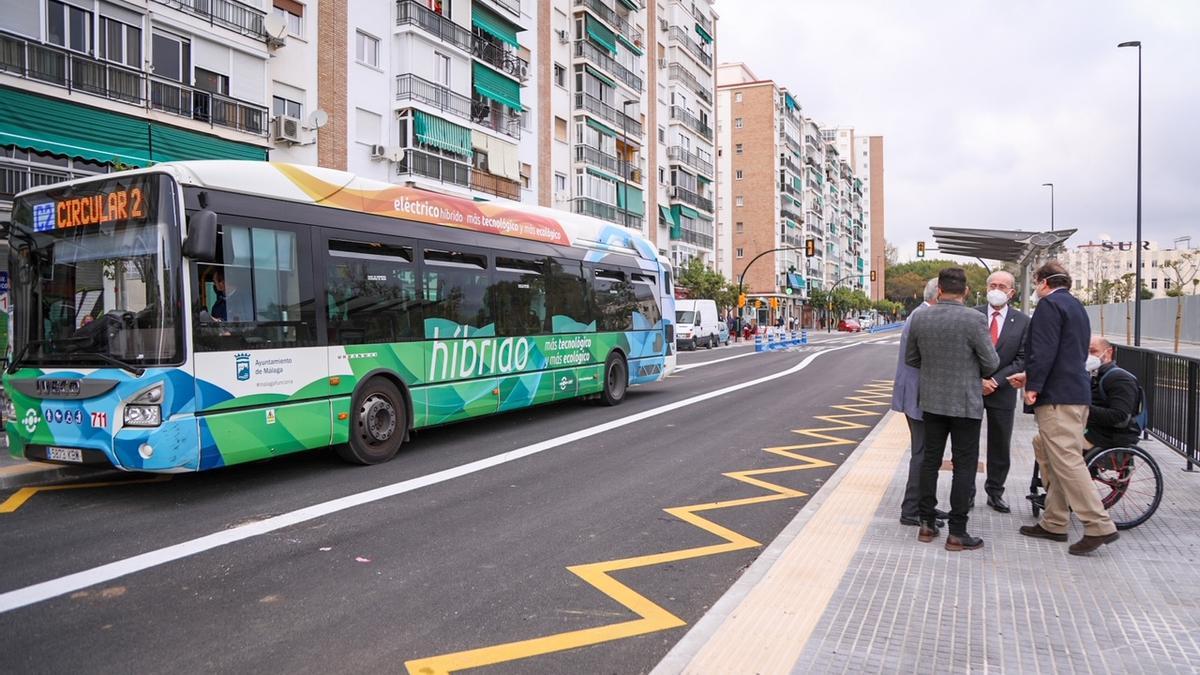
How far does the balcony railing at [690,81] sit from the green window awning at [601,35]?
12.0m

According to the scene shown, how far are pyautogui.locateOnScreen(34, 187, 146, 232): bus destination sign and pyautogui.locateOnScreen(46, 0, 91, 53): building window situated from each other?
43.7 ft

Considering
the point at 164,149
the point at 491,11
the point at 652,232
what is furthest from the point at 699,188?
the point at 164,149

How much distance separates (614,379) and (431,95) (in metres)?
18.3

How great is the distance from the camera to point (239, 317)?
6.90 meters

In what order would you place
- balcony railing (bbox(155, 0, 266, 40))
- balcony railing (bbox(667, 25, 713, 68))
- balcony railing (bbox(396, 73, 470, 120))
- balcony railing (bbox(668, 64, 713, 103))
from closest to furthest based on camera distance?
balcony railing (bbox(155, 0, 266, 40)) < balcony railing (bbox(396, 73, 470, 120)) < balcony railing (bbox(668, 64, 713, 103)) < balcony railing (bbox(667, 25, 713, 68))

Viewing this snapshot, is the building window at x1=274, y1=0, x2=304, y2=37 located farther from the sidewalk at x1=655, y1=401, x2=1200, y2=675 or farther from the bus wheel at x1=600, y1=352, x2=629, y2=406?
the sidewalk at x1=655, y1=401, x2=1200, y2=675

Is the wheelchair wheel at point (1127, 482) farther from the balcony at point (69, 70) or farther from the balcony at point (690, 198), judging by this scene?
the balcony at point (690, 198)

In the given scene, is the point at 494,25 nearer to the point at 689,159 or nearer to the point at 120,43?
the point at 120,43

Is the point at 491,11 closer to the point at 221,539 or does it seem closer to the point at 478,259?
the point at 478,259

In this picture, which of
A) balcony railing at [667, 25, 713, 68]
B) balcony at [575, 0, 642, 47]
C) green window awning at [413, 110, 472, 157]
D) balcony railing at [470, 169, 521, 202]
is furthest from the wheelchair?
balcony railing at [667, 25, 713, 68]

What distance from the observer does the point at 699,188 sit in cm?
5962

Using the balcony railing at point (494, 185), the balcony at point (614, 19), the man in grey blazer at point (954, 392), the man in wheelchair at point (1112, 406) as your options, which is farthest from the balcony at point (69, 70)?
the balcony at point (614, 19)

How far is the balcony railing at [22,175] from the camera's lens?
1636 cm

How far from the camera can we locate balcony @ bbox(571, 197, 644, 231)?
130 feet
